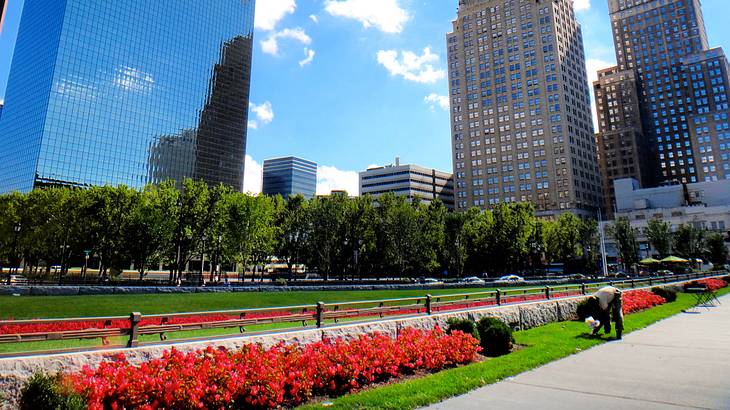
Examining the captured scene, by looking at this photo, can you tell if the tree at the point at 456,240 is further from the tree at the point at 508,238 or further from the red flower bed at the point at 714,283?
the red flower bed at the point at 714,283

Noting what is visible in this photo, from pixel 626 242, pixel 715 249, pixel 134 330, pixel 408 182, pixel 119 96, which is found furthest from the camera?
pixel 408 182

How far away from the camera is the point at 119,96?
4540 inches

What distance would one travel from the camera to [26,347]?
32.5 feet

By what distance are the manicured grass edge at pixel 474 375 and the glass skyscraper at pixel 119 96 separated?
402ft

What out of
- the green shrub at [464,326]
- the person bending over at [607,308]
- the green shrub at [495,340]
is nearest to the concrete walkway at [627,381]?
the person bending over at [607,308]

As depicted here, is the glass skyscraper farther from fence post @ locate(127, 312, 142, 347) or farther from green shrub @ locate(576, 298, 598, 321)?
green shrub @ locate(576, 298, 598, 321)

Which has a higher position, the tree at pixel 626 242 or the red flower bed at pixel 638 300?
the tree at pixel 626 242

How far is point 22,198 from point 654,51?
8021 inches

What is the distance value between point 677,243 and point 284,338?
91459 mm

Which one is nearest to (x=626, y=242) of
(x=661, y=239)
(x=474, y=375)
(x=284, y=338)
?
(x=661, y=239)

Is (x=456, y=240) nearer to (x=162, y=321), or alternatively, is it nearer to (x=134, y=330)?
(x=162, y=321)

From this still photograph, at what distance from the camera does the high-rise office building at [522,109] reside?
118000 millimetres

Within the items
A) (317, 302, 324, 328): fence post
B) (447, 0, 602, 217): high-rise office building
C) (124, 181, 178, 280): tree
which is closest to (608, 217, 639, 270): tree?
(447, 0, 602, 217): high-rise office building

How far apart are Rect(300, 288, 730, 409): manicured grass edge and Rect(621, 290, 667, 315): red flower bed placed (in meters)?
5.10
